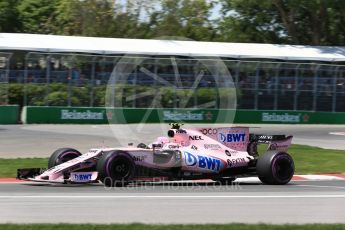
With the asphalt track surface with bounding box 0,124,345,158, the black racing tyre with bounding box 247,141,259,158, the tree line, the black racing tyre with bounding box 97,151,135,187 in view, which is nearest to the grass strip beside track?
the black racing tyre with bounding box 97,151,135,187

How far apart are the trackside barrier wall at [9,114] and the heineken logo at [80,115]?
2.14 m

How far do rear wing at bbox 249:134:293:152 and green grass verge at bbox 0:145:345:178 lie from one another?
10.5 ft

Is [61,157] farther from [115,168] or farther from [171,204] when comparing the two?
[171,204]

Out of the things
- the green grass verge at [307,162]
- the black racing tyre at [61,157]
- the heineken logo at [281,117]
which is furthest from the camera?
the heineken logo at [281,117]

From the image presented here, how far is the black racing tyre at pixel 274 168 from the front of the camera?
14.2 meters

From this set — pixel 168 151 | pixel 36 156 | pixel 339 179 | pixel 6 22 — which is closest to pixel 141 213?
pixel 168 151

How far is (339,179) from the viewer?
1683cm

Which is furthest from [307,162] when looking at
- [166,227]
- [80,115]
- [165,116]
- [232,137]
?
[80,115]

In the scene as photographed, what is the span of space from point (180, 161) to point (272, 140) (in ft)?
7.75

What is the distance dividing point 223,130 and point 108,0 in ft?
129

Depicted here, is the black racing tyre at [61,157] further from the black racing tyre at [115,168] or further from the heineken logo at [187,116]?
the heineken logo at [187,116]

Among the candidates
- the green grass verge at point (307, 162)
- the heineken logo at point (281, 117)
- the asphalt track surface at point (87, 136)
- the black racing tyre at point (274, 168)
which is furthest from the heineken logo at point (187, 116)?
the black racing tyre at point (274, 168)

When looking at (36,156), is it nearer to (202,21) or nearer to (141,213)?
(141,213)

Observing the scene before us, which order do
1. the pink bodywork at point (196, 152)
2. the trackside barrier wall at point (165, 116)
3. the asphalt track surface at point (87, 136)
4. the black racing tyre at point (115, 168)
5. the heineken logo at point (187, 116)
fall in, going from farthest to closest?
the heineken logo at point (187, 116), the trackside barrier wall at point (165, 116), the asphalt track surface at point (87, 136), the pink bodywork at point (196, 152), the black racing tyre at point (115, 168)
